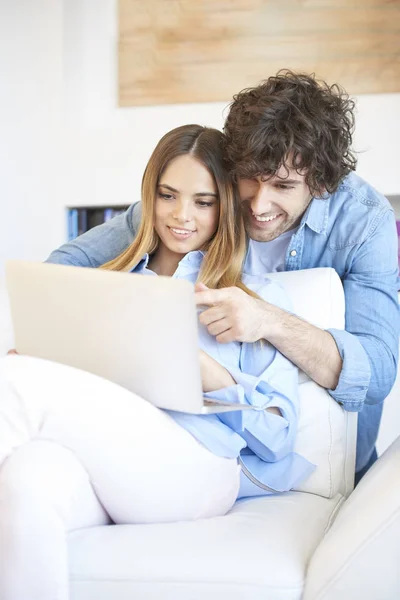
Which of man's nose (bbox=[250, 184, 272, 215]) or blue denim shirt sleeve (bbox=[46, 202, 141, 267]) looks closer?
man's nose (bbox=[250, 184, 272, 215])

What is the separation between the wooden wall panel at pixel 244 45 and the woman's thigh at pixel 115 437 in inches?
104

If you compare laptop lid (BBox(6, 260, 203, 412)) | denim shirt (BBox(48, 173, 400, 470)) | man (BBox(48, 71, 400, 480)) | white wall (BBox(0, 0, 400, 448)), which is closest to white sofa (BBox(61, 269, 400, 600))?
laptop lid (BBox(6, 260, 203, 412))

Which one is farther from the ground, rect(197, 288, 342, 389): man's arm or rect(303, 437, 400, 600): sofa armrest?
rect(197, 288, 342, 389): man's arm

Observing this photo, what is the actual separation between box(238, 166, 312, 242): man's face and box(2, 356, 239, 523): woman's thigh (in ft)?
2.64

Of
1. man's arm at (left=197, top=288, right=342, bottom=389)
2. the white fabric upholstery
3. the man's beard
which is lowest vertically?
the white fabric upholstery

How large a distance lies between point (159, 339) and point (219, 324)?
0.34m

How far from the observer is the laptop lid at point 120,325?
133 cm

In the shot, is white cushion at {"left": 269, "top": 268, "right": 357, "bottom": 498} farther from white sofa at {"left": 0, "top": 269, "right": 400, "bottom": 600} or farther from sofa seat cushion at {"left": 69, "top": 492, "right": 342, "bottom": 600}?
sofa seat cushion at {"left": 69, "top": 492, "right": 342, "bottom": 600}

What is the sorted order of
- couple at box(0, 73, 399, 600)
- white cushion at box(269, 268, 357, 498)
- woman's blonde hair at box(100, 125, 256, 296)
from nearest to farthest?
couple at box(0, 73, 399, 600)
white cushion at box(269, 268, 357, 498)
woman's blonde hair at box(100, 125, 256, 296)

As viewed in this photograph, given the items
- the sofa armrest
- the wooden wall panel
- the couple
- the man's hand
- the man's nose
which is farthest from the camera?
the wooden wall panel

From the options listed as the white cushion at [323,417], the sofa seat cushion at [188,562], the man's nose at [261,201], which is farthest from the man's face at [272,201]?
the sofa seat cushion at [188,562]

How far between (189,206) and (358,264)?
46 centimetres

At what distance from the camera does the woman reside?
1.24 m

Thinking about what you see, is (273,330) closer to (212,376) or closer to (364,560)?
(212,376)
